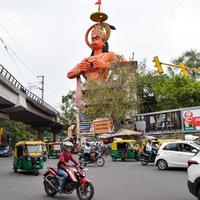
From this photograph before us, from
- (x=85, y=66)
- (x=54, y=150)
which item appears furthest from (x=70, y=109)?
(x=54, y=150)

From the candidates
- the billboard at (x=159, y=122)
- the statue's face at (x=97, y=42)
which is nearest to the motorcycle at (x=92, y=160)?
the billboard at (x=159, y=122)

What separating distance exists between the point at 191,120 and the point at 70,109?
132 feet

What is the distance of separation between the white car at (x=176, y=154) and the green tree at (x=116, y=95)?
81.5 ft

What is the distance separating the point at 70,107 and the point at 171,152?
2263 inches

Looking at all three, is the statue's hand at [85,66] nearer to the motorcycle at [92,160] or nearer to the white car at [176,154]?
the motorcycle at [92,160]

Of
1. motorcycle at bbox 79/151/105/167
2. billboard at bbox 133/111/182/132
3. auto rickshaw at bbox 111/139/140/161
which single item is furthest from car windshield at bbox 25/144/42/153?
billboard at bbox 133/111/182/132

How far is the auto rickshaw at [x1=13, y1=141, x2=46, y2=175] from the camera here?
65.1ft

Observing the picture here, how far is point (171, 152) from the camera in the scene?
2006 centimetres

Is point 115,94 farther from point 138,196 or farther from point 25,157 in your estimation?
point 138,196

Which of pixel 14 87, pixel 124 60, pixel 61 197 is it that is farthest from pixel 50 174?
pixel 124 60

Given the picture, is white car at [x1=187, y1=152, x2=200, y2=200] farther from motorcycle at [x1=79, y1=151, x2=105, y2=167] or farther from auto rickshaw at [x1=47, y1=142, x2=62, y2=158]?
auto rickshaw at [x1=47, y1=142, x2=62, y2=158]

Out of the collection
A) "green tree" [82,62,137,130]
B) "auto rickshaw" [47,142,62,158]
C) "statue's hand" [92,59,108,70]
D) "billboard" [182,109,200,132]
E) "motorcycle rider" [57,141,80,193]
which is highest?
"statue's hand" [92,59,108,70]

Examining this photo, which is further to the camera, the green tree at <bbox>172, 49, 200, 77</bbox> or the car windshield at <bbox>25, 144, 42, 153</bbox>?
the green tree at <bbox>172, 49, 200, 77</bbox>

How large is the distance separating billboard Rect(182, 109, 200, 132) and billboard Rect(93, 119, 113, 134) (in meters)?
10.7
